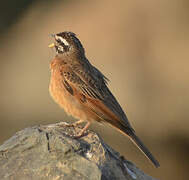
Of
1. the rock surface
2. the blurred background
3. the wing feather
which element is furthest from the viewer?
the blurred background

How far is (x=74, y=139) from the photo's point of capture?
33.3ft

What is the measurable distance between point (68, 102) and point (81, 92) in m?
0.30

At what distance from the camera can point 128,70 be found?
2181cm

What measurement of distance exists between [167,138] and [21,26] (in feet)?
40.4

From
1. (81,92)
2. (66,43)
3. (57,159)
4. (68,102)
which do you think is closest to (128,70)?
(66,43)

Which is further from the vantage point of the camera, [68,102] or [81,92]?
[81,92]

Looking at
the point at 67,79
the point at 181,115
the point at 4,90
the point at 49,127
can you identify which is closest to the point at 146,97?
the point at 181,115

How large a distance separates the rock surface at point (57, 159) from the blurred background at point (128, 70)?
31.2ft

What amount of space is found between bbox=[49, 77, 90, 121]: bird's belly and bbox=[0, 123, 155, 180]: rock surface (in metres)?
1.41

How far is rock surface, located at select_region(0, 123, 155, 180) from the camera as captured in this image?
372 inches

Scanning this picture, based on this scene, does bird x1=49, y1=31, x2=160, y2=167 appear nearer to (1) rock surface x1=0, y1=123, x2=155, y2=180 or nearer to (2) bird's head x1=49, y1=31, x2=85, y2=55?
(2) bird's head x1=49, y1=31, x2=85, y2=55

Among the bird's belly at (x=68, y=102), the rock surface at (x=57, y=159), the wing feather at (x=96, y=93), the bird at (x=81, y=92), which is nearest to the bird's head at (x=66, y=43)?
the bird at (x=81, y=92)

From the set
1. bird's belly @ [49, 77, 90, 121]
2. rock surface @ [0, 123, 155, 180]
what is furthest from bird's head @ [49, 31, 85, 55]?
rock surface @ [0, 123, 155, 180]

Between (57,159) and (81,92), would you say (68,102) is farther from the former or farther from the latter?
(57,159)
